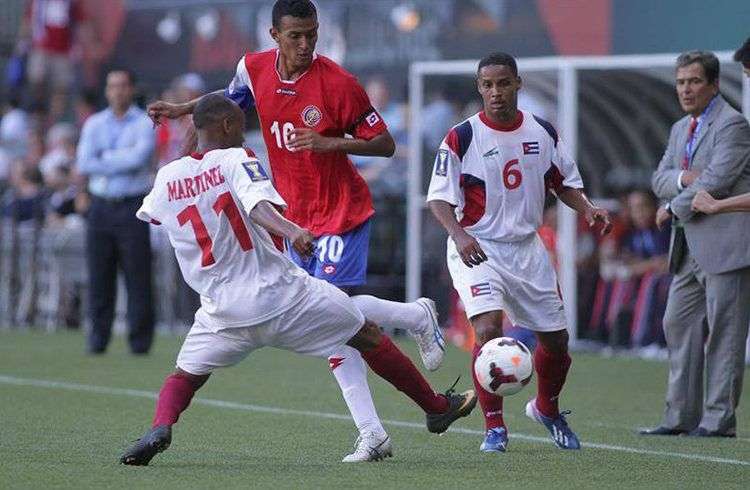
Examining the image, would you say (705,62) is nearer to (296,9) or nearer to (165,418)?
(296,9)

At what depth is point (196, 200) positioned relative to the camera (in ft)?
27.2

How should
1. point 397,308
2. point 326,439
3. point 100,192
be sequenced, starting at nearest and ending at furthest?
point 397,308 < point 326,439 < point 100,192

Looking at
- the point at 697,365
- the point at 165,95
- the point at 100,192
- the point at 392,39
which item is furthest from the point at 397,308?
the point at 165,95

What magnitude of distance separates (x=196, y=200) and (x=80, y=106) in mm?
17010

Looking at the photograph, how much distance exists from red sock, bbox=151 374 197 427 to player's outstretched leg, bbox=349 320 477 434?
833 millimetres

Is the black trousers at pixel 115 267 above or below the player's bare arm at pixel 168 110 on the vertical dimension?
below

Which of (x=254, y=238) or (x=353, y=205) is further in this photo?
(x=353, y=205)

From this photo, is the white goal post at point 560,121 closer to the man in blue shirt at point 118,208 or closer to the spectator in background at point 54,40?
the man in blue shirt at point 118,208

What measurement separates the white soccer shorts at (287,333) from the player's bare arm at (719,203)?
2.64 meters

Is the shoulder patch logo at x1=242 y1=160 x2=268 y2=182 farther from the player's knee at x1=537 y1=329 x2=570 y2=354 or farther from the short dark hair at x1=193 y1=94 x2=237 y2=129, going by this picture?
the player's knee at x1=537 y1=329 x2=570 y2=354

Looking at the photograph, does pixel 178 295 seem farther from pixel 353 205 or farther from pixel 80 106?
pixel 353 205

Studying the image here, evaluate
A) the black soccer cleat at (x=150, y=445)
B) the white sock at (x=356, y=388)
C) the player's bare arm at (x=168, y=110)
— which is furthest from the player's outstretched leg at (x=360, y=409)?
the player's bare arm at (x=168, y=110)

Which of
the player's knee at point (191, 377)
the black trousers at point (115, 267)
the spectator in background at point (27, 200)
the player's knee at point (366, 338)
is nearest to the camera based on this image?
the player's knee at point (191, 377)

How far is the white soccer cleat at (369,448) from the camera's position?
8.78 metres
